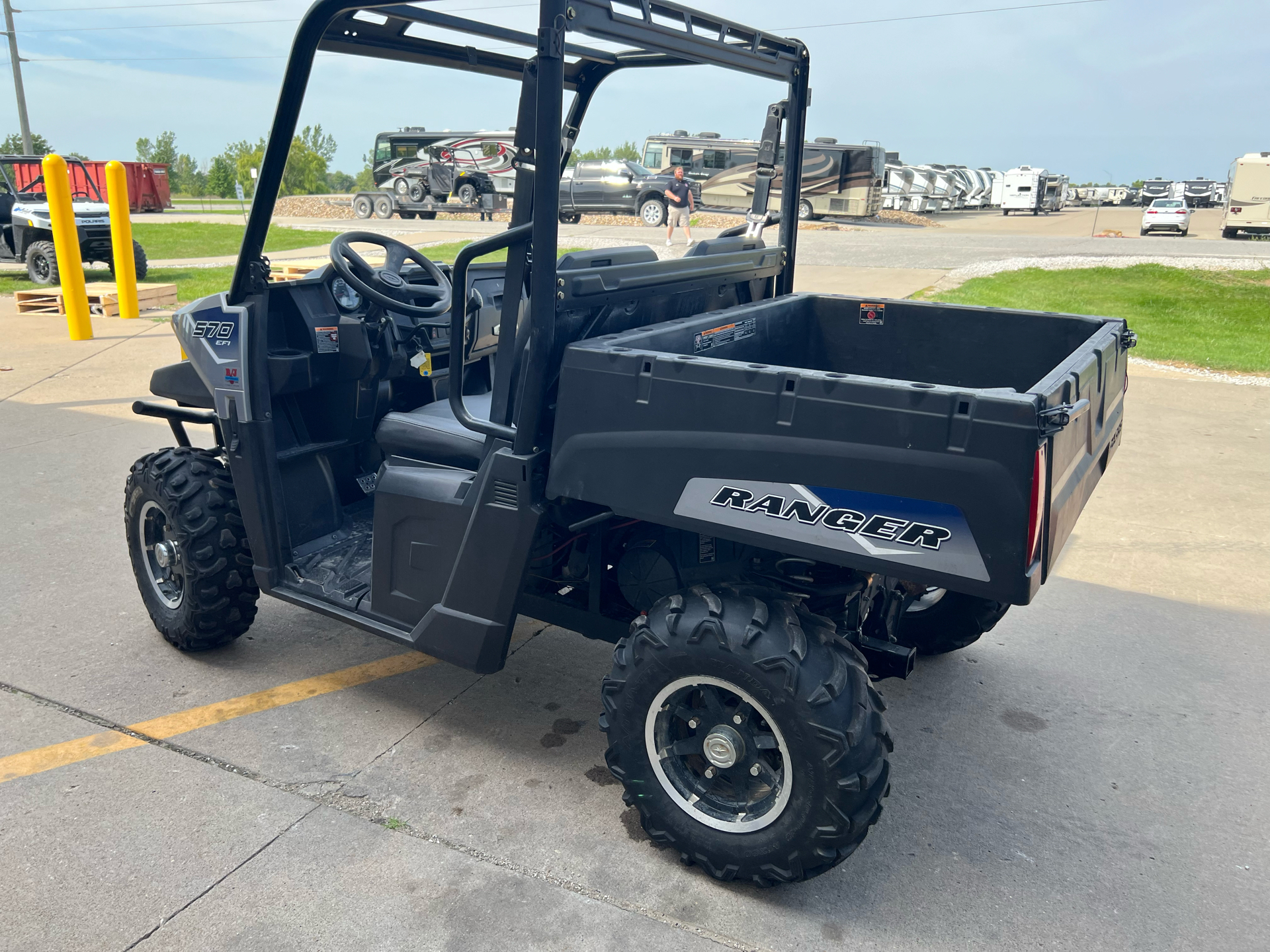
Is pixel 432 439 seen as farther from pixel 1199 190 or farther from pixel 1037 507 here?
pixel 1199 190

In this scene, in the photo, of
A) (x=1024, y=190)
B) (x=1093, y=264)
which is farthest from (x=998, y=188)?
(x=1093, y=264)

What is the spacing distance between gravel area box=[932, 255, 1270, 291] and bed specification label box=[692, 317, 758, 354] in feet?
41.6

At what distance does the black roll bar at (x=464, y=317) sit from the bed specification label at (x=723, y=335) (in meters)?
0.68

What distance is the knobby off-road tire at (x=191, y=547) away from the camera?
352cm

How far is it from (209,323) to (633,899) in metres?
2.35

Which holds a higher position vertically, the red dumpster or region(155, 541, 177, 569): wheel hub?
the red dumpster

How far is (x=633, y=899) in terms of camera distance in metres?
2.55

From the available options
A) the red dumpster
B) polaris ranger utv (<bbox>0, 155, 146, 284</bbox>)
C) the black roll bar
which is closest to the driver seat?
the black roll bar

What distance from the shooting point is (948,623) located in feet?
12.4

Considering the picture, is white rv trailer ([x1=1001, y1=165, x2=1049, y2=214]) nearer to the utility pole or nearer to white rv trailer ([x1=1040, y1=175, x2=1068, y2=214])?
white rv trailer ([x1=1040, y1=175, x2=1068, y2=214])

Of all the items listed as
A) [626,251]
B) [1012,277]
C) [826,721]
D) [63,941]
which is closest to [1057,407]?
[826,721]

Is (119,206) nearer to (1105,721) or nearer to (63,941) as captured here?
(63,941)

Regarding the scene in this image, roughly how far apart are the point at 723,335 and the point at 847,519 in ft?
3.81

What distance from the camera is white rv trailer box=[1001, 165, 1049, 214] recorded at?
142ft
